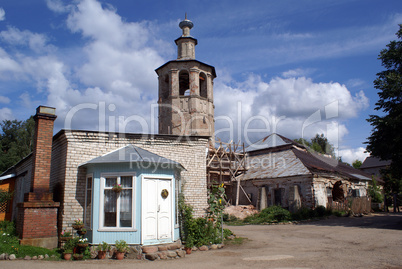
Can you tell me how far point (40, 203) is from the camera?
9.72m

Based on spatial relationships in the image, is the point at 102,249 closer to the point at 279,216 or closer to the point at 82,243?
the point at 82,243

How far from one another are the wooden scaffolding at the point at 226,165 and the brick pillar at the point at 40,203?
14.4 meters

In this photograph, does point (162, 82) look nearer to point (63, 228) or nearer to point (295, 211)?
point (295, 211)

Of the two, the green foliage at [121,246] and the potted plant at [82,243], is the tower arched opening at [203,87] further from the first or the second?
the potted plant at [82,243]

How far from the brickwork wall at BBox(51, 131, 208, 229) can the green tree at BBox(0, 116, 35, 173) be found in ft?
116

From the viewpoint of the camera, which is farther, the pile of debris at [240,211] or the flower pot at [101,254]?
the pile of debris at [240,211]

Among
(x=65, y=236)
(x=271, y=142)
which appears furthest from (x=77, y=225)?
(x=271, y=142)

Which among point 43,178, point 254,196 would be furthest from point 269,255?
point 254,196

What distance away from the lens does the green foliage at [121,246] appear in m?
9.21

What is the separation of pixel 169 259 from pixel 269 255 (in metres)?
3.07

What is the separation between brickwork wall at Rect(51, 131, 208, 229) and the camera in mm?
10172

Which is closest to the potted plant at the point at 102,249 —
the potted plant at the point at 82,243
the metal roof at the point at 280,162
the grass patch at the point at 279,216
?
the potted plant at the point at 82,243

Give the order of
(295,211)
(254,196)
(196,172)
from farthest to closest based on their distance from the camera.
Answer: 1. (254,196)
2. (295,211)
3. (196,172)

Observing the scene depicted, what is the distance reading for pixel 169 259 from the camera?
9.30 metres
